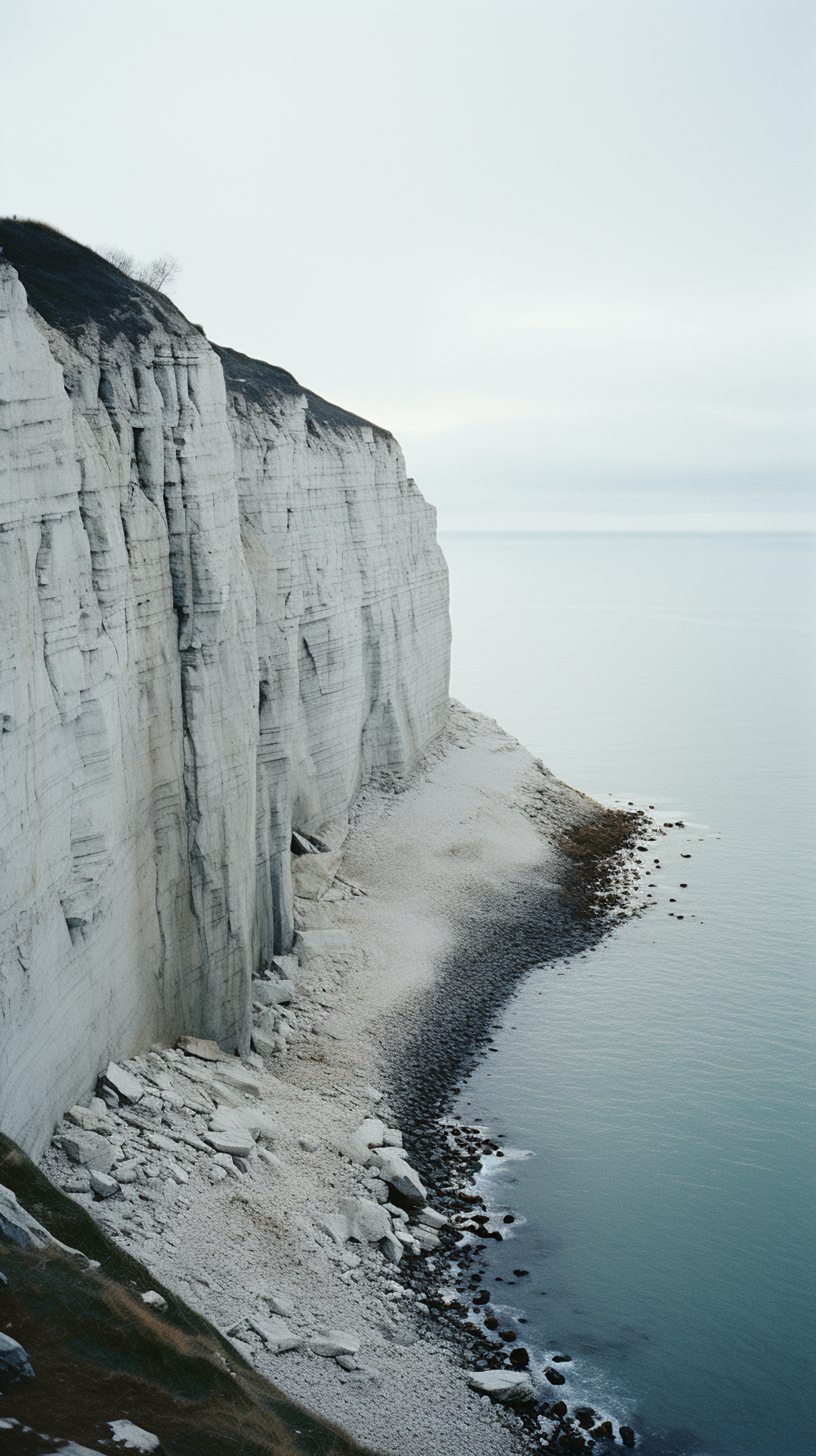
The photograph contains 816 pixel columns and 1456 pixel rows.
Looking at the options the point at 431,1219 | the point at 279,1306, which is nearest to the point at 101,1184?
the point at 279,1306

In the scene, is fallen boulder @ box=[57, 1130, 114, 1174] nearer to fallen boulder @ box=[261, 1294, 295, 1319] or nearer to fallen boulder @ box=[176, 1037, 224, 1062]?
fallen boulder @ box=[261, 1294, 295, 1319]

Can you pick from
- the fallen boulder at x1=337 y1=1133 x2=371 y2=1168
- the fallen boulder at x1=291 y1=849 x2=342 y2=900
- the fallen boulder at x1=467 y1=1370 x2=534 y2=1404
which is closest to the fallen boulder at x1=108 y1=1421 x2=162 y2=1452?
the fallen boulder at x1=467 y1=1370 x2=534 y2=1404

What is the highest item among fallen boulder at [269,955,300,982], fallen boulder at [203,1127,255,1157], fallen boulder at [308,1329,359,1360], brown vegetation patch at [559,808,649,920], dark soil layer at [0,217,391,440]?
dark soil layer at [0,217,391,440]

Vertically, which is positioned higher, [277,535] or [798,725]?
[277,535]

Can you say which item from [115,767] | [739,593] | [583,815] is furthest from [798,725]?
[739,593]

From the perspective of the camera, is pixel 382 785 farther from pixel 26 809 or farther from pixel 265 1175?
pixel 26 809

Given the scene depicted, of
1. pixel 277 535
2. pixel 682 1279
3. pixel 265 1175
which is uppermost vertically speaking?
pixel 277 535
